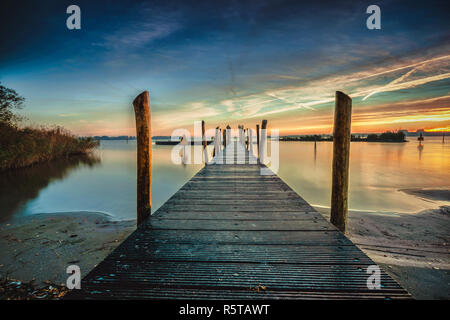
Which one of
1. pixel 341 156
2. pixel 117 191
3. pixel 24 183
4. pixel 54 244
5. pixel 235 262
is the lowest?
pixel 117 191

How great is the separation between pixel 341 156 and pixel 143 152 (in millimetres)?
2958

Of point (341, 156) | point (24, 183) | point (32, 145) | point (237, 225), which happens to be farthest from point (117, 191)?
point (341, 156)

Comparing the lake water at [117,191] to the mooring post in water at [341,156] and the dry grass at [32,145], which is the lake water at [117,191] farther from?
the mooring post in water at [341,156]

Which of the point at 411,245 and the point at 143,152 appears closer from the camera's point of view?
the point at 143,152

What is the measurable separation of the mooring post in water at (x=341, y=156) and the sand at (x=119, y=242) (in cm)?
152

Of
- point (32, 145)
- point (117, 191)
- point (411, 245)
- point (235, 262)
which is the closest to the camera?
point (235, 262)

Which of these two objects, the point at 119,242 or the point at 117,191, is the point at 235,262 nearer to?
the point at 119,242

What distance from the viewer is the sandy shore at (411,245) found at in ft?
10.2

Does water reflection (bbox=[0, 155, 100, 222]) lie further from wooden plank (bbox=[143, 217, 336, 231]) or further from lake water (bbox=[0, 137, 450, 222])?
wooden plank (bbox=[143, 217, 336, 231])

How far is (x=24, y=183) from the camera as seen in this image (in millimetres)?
11227

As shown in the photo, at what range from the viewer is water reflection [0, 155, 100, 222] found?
800cm

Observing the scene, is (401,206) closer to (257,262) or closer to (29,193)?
(257,262)

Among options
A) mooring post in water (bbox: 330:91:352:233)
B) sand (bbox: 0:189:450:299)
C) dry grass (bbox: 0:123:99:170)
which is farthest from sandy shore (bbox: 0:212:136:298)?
dry grass (bbox: 0:123:99:170)
